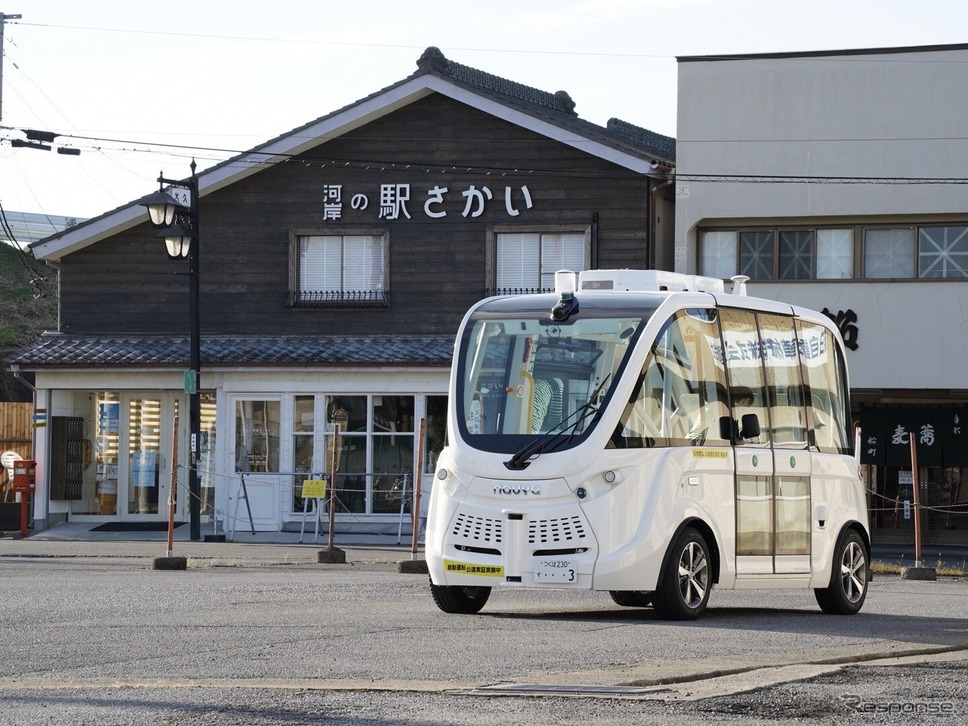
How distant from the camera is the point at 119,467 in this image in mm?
29172

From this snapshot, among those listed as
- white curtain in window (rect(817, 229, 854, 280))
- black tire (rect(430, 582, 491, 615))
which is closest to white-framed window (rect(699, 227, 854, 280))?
white curtain in window (rect(817, 229, 854, 280))

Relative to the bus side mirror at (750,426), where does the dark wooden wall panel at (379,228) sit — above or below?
above

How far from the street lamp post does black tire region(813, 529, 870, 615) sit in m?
13.5

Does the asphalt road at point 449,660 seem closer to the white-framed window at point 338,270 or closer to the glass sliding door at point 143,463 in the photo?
the white-framed window at point 338,270

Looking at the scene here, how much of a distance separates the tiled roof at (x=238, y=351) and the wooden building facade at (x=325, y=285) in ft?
0.18

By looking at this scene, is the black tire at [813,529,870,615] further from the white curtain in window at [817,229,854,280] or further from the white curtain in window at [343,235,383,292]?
the white curtain in window at [343,235,383,292]

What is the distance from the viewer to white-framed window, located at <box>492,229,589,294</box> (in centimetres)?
2808

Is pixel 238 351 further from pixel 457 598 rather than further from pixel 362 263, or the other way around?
pixel 457 598

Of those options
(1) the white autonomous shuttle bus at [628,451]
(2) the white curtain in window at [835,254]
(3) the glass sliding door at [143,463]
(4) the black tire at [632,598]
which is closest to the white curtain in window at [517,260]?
(2) the white curtain in window at [835,254]

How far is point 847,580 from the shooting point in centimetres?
1376

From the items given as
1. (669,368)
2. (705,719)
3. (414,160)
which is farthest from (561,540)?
(414,160)

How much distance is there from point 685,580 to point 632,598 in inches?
26.7

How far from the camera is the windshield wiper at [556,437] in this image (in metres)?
11.6

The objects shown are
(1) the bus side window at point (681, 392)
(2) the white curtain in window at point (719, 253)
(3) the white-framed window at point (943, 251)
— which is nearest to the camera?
(1) the bus side window at point (681, 392)
